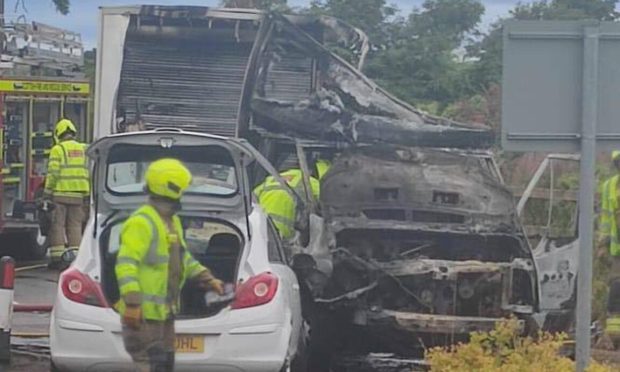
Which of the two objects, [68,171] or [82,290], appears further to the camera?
[68,171]

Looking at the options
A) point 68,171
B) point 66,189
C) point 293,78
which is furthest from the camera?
point 66,189

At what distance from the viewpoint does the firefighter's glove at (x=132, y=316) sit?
7.79 m

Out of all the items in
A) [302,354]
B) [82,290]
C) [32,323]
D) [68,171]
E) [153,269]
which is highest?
[153,269]

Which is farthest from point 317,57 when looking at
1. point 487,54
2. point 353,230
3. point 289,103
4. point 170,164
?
point 170,164

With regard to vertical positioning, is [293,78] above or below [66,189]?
above

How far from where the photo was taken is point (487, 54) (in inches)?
564

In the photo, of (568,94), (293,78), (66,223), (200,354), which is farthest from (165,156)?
(66,223)

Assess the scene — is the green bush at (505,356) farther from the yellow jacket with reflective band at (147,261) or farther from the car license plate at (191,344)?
the yellow jacket with reflective band at (147,261)

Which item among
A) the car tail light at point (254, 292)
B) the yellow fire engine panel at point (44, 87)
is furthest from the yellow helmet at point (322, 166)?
the yellow fire engine panel at point (44, 87)

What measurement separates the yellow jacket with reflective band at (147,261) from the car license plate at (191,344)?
0.91 m

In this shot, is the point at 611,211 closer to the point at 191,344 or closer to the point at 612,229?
the point at 612,229

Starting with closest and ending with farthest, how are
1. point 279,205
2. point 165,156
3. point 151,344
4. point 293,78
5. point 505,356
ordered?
point 151,344 → point 505,356 → point 165,156 → point 279,205 → point 293,78

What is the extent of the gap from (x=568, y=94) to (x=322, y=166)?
14.7 feet

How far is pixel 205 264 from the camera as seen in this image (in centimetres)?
962
